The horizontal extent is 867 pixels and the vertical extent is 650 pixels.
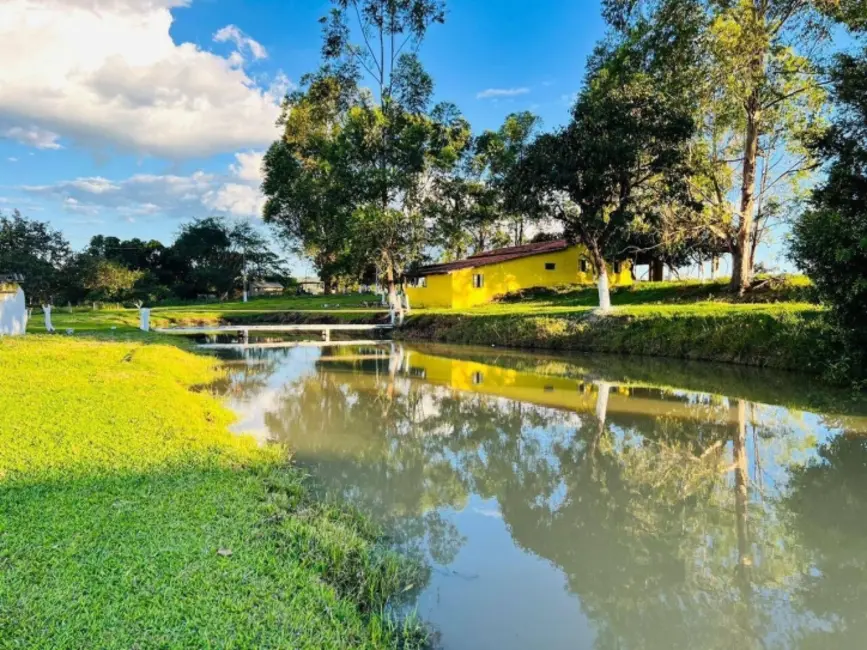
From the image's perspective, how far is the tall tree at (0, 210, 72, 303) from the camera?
26250 millimetres

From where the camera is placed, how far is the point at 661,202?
21922mm

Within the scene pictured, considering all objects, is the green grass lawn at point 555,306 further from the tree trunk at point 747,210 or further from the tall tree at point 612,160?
the tall tree at point 612,160

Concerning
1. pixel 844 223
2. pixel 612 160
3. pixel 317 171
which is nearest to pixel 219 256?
pixel 317 171

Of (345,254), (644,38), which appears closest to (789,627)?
(644,38)

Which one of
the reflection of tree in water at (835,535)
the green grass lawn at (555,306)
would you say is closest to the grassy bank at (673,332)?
the green grass lawn at (555,306)

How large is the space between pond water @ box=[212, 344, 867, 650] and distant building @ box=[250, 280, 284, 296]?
188 feet

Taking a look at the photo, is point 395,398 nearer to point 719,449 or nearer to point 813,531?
point 719,449

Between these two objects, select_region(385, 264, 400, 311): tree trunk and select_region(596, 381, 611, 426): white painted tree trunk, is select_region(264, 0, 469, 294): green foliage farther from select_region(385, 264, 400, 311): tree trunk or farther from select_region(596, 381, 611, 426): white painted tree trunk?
select_region(596, 381, 611, 426): white painted tree trunk

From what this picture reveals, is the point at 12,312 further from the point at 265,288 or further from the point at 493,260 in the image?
the point at 265,288

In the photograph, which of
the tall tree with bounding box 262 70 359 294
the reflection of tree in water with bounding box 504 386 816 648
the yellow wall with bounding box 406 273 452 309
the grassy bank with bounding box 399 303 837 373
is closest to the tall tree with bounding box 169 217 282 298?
the tall tree with bounding box 262 70 359 294

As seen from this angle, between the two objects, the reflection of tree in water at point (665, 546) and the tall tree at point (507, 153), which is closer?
the reflection of tree in water at point (665, 546)

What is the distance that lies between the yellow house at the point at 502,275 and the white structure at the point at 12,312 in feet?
63.7

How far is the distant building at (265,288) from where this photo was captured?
6769cm

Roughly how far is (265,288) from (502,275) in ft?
157
